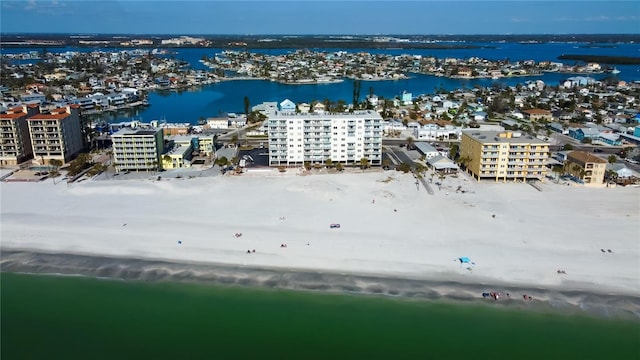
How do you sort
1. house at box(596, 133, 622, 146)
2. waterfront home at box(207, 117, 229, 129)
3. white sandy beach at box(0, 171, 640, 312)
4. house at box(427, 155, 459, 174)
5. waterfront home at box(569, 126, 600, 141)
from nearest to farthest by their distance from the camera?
white sandy beach at box(0, 171, 640, 312) < house at box(427, 155, 459, 174) < house at box(596, 133, 622, 146) < waterfront home at box(569, 126, 600, 141) < waterfront home at box(207, 117, 229, 129)

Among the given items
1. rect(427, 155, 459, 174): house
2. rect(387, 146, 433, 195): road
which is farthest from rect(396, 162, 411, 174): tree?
rect(427, 155, 459, 174): house

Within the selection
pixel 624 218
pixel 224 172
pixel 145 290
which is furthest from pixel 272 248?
pixel 624 218

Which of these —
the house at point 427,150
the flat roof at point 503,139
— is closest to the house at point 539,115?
the house at point 427,150

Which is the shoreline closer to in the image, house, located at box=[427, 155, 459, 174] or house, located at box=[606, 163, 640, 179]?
house, located at box=[427, 155, 459, 174]

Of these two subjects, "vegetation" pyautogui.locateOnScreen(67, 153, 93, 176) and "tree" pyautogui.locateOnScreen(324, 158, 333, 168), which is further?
"tree" pyautogui.locateOnScreen(324, 158, 333, 168)

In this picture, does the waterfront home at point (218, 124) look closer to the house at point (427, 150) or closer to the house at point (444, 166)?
the house at point (427, 150)

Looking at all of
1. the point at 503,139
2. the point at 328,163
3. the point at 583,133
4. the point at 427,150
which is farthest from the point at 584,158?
the point at 328,163

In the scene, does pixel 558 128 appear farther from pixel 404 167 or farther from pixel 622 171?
pixel 404 167
